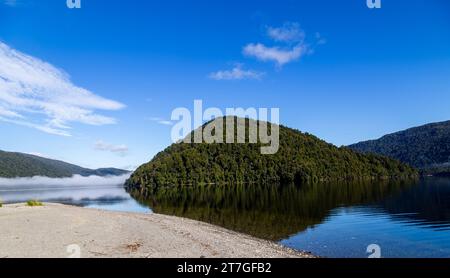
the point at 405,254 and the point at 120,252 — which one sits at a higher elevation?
the point at 120,252

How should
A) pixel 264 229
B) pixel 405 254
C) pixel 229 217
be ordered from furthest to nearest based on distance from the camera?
pixel 229 217 < pixel 264 229 < pixel 405 254

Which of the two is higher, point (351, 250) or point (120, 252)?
point (120, 252)

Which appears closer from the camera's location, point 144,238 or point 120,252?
point 120,252

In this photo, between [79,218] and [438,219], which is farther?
[438,219]
